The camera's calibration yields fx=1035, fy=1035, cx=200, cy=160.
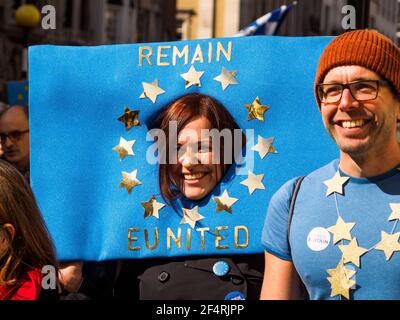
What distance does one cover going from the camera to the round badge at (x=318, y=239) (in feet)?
10.8

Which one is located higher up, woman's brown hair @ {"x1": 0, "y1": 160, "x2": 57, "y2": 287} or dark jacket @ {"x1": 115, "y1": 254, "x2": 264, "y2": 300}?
woman's brown hair @ {"x1": 0, "y1": 160, "x2": 57, "y2": 287}

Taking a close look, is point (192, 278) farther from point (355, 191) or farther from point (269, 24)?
point (269, 24)

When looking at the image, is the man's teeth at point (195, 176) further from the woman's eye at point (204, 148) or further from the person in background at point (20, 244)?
the person in background at point (20, 244)

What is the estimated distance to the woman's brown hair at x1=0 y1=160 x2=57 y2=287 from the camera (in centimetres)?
357

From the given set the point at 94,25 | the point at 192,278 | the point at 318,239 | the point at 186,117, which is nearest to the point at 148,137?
the point at 186,117

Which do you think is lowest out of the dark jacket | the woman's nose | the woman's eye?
the dark jacket

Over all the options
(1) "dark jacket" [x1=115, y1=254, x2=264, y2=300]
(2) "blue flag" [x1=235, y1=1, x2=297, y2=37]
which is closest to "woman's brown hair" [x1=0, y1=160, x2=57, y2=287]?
(1) "dark jacket" [x1=115, y1=254, x2=264, y2=300]

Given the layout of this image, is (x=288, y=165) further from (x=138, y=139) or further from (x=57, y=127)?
(x=57, y=127)

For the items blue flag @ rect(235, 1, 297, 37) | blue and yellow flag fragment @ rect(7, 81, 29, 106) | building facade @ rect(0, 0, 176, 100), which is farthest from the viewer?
building facade @ rect(0, 0, 176, 100)

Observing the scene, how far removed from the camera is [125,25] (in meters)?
27.8

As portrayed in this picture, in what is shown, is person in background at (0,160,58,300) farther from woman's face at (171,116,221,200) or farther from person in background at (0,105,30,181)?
person in background at (0,105,30,181)

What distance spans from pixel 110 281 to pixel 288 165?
0.82m

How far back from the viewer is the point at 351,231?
3.28 meters

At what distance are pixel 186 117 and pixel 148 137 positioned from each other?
177 mm
